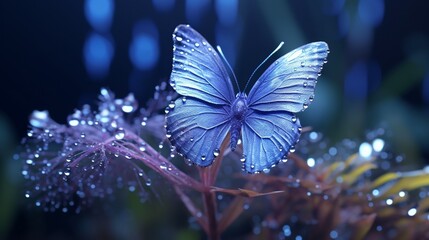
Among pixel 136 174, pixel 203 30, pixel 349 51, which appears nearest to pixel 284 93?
pixel 136 174

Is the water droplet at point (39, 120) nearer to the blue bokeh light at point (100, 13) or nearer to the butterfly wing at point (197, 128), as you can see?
the butterfly wing at point (197, 128)

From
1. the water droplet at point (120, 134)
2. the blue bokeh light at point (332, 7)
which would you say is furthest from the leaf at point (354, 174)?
the blue bokeh light at point (332, 7)

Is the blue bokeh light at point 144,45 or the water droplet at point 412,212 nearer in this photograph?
the water droplet at point 412,212

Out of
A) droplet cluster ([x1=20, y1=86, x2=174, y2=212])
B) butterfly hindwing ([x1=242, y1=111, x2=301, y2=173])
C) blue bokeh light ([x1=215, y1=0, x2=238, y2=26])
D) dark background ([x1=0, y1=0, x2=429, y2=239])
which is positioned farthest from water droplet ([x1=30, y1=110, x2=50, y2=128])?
blue bokeh light ([x1=215, y1=0, x2=238, y2=26])

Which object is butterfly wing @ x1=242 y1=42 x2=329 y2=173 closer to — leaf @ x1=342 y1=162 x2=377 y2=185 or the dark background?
leaf @ x1=342 y1=162 x2=377 y2=185

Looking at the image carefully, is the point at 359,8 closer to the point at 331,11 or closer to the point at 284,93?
the point at 331,11

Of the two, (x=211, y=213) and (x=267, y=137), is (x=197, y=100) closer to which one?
(x=267, y=137)
